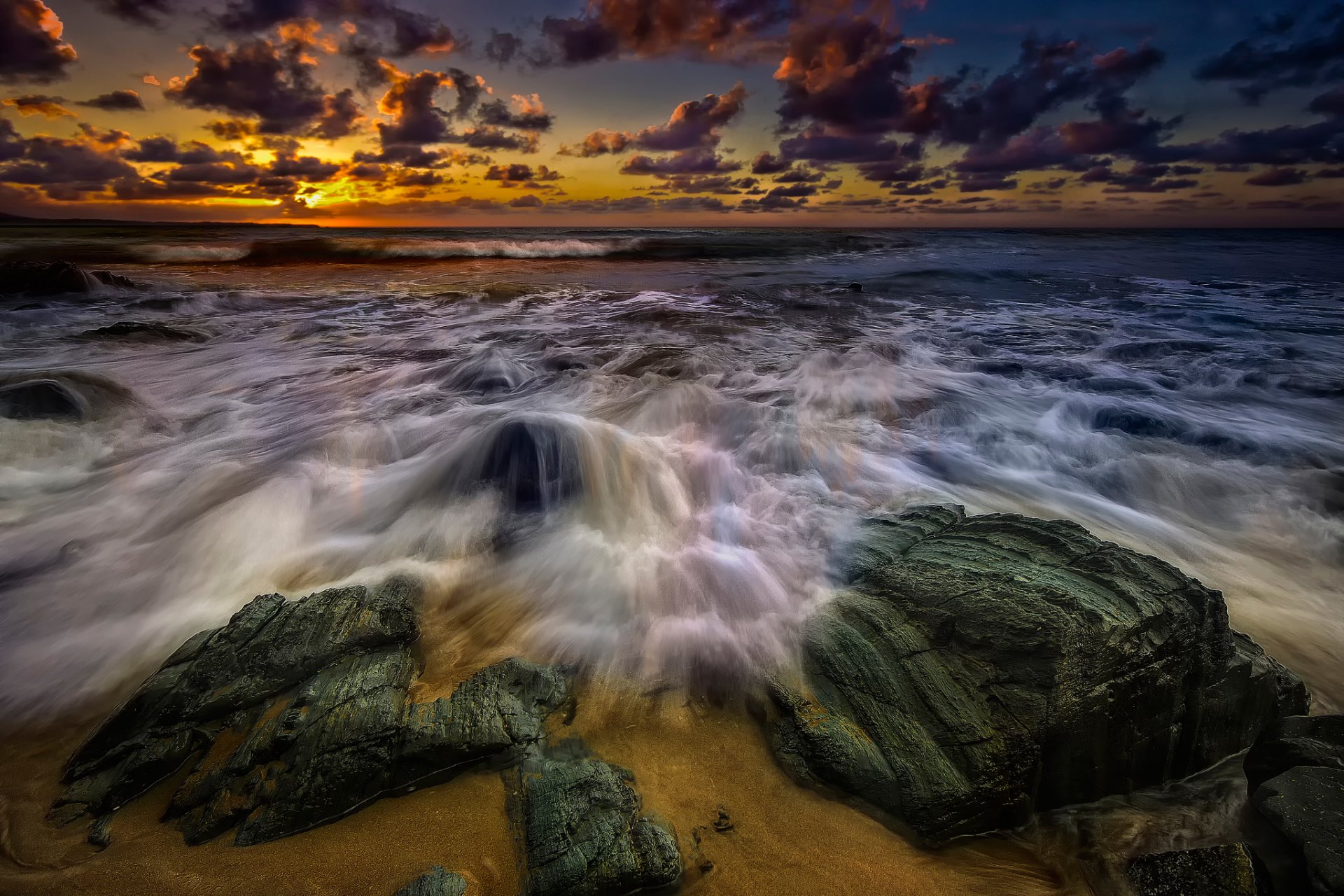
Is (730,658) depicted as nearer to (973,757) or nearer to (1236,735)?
(973,757)

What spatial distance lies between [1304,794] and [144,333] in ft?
53.1

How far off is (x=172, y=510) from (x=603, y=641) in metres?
4.14

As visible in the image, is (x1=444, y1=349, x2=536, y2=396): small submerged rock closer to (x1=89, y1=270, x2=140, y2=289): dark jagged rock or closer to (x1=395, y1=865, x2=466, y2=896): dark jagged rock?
(x1=395, y1=865, x2=466, y2=896): dark jagged rock

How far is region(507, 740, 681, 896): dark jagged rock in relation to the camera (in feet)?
6.68

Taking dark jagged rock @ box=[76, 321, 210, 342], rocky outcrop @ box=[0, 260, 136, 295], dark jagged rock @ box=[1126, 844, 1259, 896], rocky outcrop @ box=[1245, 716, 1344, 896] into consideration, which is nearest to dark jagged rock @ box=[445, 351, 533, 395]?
dark jagged rock @ box=[76, 321, 210, 342]

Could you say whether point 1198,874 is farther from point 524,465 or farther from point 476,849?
point 524,465

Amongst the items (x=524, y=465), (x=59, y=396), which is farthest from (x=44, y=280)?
(x=524, y=465)

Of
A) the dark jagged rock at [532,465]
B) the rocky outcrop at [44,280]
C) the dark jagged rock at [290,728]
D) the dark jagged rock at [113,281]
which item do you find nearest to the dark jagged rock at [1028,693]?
the dark jagged rock at [290,728]

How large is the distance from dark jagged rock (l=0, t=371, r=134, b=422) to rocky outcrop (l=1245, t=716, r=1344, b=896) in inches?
392

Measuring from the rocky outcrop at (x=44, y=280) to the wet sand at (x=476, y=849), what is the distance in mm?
21005

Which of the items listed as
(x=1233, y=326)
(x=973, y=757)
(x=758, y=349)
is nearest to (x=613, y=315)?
(x=758, y=349)

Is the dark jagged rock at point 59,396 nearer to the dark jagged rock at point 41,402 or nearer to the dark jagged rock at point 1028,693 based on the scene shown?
the dark jagged rock at point 41,402

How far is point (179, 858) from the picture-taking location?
2.15 metres

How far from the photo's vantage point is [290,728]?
2.49m
